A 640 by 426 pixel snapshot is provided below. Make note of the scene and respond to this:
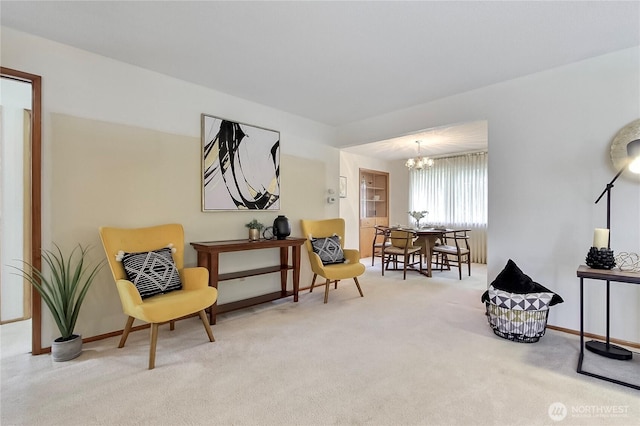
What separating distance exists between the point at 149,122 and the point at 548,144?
3.90 metres

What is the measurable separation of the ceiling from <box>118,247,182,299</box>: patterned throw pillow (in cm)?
176

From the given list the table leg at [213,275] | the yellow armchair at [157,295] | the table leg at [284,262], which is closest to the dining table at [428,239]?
the table leg at [284,262]

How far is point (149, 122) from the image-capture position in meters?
→ 2.98

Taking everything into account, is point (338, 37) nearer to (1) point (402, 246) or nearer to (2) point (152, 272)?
(2) point (152, 272)

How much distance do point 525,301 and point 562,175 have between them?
4.19 feet

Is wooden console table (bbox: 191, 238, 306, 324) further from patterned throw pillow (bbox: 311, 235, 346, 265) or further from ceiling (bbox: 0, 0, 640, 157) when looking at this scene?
ceiling (bbox: 0, 0, 640, 157)

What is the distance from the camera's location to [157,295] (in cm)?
253

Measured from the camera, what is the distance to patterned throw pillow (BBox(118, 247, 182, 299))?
247cm

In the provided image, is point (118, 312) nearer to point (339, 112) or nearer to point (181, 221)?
point (181, 221)

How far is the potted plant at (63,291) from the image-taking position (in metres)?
2.28

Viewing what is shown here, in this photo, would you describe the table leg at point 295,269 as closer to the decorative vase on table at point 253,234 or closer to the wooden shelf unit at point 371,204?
the decorative vase on table at point 253,234

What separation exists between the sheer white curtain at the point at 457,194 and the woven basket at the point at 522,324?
4164mm

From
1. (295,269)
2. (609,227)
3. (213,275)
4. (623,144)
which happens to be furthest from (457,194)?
(213,275)

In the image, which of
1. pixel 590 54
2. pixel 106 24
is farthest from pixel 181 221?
pixel 590 54
